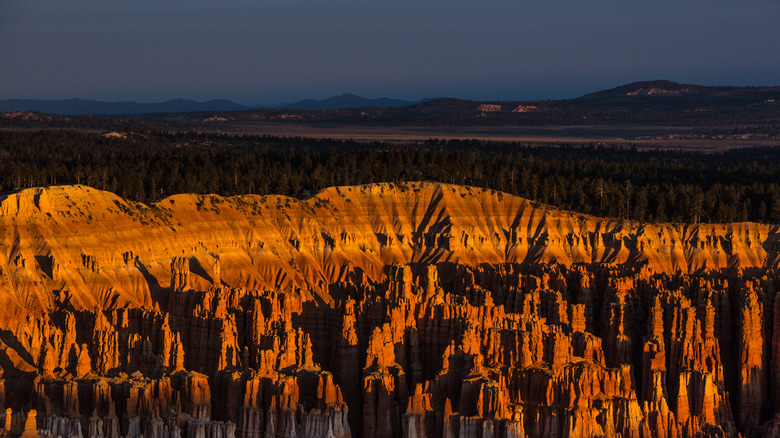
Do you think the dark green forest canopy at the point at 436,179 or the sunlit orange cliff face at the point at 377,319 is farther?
the dark green forest canopy at the point at 436,179

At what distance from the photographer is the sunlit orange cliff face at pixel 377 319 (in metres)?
75.3

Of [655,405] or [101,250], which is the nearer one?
[655,405]

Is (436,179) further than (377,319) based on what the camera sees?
Yes

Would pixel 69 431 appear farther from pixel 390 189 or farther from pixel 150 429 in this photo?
pixel 390 189

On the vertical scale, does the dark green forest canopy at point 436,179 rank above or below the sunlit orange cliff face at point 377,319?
above

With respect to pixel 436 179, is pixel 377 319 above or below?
below

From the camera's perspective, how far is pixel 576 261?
12900 centimetres

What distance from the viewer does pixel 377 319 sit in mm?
94562

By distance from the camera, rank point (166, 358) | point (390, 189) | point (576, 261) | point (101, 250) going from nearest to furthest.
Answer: point (166, 358), point (101, 250), point (576, 261), point (390, 189)

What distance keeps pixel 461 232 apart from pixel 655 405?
1971 inches

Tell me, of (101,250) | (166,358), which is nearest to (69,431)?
(166,358)

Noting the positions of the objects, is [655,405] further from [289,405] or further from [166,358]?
[166,358]

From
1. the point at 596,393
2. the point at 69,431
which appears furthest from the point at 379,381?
the point at 69,431

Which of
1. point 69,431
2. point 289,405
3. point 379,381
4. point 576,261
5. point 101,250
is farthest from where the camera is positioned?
point 576,261
